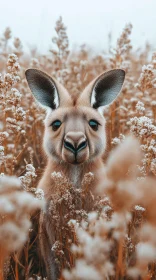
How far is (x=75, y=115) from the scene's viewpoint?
424 cm

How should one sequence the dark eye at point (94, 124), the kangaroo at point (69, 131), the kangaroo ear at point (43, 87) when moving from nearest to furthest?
the kangaroo at point (69, 131), the dark eye at point (94, 124), the kangaroo ear at point (43, 87)

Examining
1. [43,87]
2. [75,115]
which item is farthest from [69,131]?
[43,87]

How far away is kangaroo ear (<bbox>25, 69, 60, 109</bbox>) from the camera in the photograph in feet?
15.0

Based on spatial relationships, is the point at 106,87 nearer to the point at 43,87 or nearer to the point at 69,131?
the point at 43,87

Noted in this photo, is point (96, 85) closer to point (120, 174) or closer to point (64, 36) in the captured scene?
point (64, 36)

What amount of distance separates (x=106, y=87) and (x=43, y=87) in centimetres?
70

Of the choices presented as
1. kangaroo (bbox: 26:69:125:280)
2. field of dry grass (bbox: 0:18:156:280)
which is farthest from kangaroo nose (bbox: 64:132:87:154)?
field of dry grass (bbox: 0:18:156:280)

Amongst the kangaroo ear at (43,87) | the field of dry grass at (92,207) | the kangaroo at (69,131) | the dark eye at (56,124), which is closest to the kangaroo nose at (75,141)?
the kangaroo at (69,131)

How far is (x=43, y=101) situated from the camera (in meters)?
4.82

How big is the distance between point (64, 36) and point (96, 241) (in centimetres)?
552

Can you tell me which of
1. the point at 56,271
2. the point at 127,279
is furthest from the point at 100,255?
the point at 56,271

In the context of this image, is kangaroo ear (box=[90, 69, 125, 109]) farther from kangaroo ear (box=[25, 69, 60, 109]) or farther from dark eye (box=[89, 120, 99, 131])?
kangaroo ear (box=[25, 69, 60, 109])

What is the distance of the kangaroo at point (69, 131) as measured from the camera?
3926 mm

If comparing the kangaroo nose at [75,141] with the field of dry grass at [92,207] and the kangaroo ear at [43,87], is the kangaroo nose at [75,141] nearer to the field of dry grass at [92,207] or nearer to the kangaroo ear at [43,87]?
the field of dry grass at [92,207]
